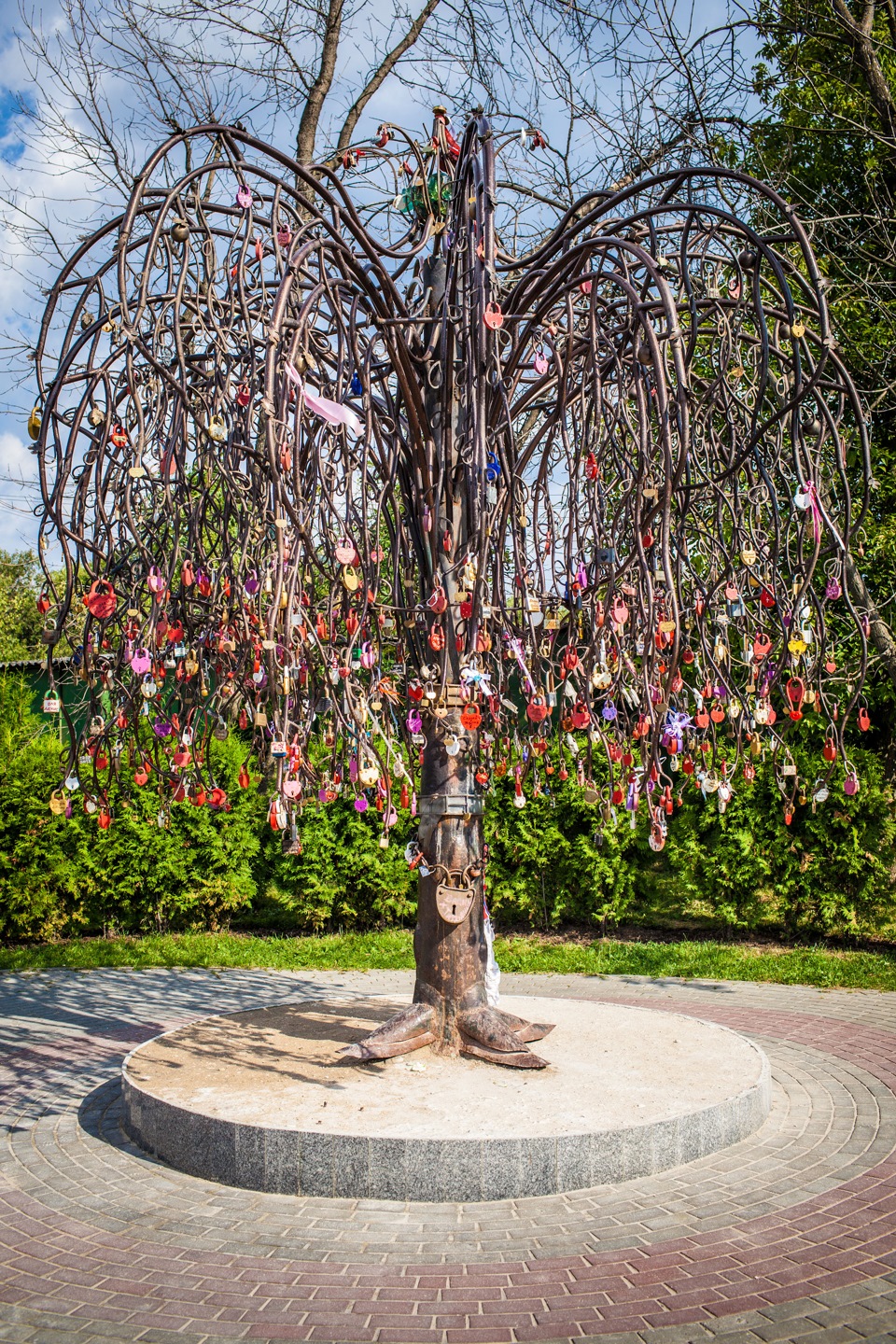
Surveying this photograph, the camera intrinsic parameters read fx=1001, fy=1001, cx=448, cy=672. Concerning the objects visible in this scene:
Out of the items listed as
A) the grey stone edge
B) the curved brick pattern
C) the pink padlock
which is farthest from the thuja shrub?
the pink padlock

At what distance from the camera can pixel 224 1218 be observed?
378cm

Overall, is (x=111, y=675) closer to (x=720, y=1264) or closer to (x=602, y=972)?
(x=720, y=1264)

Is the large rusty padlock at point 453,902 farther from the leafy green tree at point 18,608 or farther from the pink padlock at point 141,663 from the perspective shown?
the leafy green tree at point 18,608

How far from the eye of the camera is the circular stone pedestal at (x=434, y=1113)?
3.92 m

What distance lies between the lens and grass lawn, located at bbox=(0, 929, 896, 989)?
8.54 metres

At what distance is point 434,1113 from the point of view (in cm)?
421

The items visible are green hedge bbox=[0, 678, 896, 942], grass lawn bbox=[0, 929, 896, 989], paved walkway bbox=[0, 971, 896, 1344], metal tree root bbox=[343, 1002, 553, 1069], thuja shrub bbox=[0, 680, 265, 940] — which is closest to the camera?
paved walkway bbox=[0, 971, 896, 1344]

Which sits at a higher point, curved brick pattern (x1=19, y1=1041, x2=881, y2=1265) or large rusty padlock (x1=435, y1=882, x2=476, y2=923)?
large rusty padlock (x1=435, y1=882, x2=476, y2=923)

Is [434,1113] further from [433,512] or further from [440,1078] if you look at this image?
[433,512]

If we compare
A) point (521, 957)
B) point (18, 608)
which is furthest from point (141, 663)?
point (18, 608)

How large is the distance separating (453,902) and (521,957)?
4.98 meters

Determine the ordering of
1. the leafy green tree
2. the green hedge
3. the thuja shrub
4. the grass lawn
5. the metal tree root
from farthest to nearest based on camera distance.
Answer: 1. the leafy green tree
2. the thuja shrub
3. the green hedge
4. the grass lawn
5. the metal tree root

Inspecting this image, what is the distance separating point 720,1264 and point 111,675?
10.4 ft

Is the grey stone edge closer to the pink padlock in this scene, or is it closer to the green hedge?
the pink padlock
